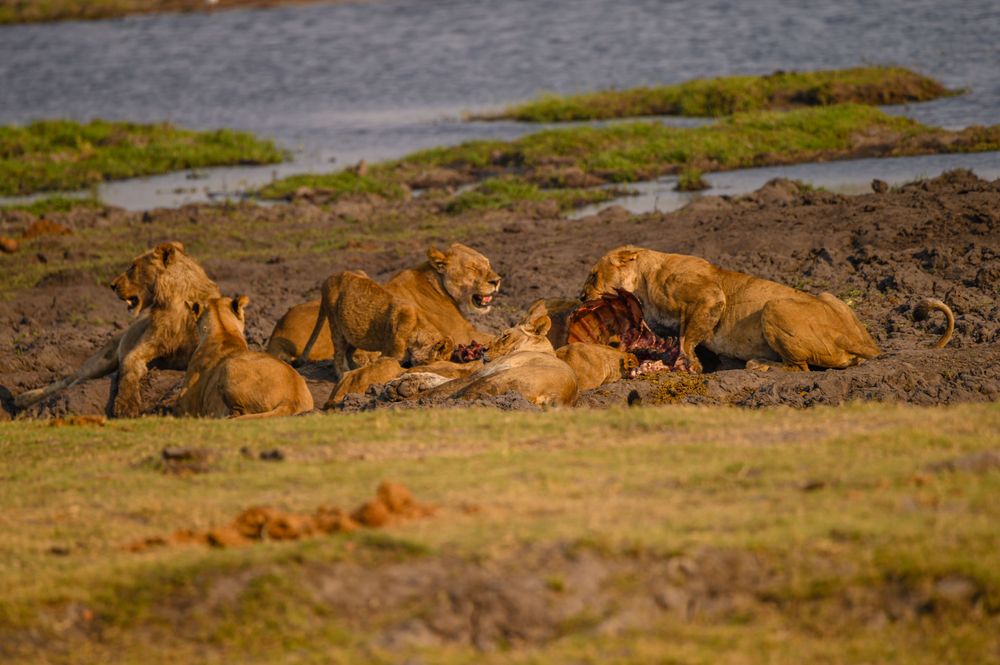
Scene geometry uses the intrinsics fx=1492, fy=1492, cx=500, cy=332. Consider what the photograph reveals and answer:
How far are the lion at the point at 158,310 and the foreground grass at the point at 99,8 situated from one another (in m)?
54.7

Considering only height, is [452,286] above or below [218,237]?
above

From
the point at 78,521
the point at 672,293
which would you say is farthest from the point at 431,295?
the point at 78,521

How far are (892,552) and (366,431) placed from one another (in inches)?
156

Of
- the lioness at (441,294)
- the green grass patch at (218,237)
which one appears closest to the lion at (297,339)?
the lioness at (441,294)

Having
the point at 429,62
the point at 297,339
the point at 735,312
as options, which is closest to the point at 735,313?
the point at 735,312

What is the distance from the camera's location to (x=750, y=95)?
29.2 metres

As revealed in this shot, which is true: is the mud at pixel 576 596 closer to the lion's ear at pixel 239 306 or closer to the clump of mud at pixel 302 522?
the clump of mud at pixel 302 522

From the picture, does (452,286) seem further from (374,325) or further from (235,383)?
(235,383)

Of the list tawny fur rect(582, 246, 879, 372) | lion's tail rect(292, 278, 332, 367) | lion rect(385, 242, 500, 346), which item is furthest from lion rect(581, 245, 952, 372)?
lion's tail rect(292, 278, 332, 367)

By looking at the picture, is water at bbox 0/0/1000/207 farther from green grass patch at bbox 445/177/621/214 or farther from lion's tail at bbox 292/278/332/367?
lion's tail at bbox 292/278/332/367

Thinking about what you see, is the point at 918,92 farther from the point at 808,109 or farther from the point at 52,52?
the point at 52,52

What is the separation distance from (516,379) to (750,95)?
19.4m

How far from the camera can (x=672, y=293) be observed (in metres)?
13.2

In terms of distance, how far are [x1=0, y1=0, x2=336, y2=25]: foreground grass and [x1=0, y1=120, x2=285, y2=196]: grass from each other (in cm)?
3562
